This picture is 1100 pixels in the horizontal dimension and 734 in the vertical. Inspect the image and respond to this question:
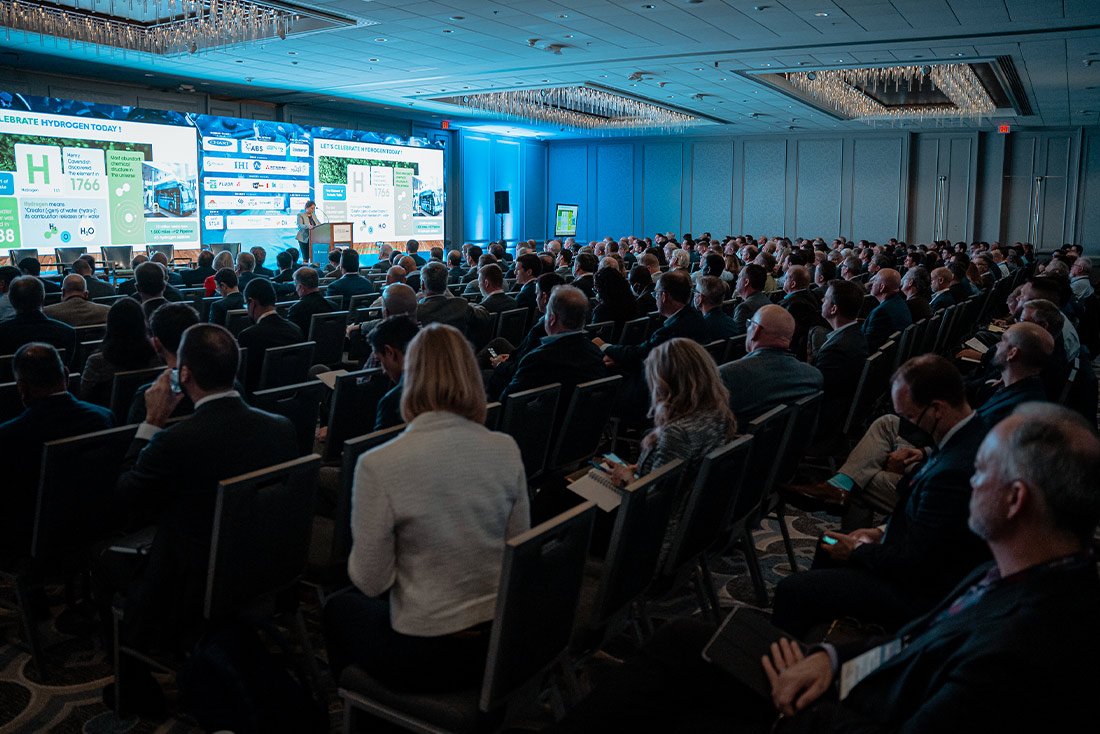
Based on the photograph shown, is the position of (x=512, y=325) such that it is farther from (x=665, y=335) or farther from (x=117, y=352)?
(x=117, y=352)

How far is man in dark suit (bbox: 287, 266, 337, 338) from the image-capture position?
7262mm

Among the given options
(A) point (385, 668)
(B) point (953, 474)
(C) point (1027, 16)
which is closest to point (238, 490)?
(A) point (385, 668)

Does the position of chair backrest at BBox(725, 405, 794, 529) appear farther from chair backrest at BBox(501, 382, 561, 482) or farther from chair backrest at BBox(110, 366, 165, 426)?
chair backrest at BBox(110, 366, 165, 426)

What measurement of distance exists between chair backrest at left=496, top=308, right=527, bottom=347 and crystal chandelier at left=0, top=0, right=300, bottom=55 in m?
5.29

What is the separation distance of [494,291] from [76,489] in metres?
4.91

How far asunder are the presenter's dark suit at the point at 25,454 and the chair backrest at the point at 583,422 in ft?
6.88

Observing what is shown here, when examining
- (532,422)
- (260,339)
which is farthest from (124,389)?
(532,422)

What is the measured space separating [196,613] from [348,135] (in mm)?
18035

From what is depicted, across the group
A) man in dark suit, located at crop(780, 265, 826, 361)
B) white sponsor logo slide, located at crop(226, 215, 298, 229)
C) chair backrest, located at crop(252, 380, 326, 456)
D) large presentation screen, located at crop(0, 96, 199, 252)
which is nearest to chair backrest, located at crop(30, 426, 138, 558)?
chair backrest, located at crop(252, 380, 326, 456)

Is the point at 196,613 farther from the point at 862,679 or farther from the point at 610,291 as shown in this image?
the point at 610,291

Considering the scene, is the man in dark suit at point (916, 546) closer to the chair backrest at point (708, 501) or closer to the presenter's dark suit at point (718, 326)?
the chair backrest at point (708, 501)

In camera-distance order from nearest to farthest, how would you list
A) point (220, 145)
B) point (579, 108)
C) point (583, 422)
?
point (583, 422) → point (220, 145) → point (579, 108)

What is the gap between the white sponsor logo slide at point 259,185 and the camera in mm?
16516

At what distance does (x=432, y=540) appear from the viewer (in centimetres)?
219
